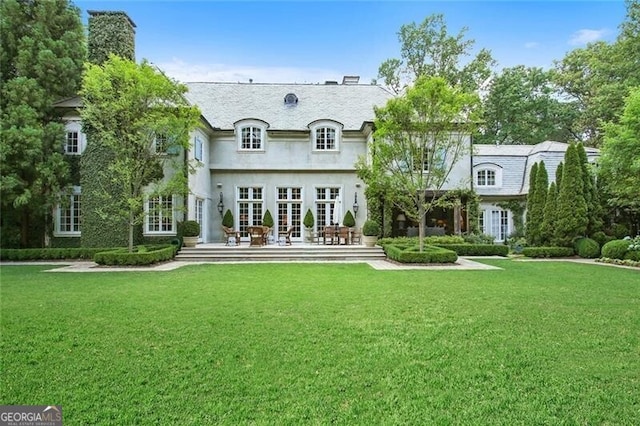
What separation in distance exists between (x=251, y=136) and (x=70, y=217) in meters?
9.04

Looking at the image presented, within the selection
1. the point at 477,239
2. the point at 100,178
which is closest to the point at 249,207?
the point at 100,178

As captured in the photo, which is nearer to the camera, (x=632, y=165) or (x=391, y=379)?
(x=391, y=379)

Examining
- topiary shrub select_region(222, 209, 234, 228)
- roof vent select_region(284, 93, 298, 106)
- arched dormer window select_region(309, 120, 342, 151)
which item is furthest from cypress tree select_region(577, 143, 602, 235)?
topiary shrub select_region(222, 209, 234, 228)

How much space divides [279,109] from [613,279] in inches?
652

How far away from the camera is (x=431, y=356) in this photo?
425 centimetres

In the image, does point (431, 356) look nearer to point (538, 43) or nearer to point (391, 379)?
point (391, 379)

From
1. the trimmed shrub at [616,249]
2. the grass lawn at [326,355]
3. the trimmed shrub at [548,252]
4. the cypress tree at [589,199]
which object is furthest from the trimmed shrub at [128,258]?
the cypress tree at [589,199]

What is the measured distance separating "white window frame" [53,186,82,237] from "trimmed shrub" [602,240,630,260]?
21.7 metres

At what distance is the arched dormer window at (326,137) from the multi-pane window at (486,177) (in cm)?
839

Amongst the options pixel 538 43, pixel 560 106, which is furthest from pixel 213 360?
pixel 560 106

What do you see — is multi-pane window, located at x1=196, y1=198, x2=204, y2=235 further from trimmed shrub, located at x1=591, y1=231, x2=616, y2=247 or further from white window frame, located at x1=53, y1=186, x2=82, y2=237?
trimmed shrub, located at x1=591, y1=231, x2=616, y2=247

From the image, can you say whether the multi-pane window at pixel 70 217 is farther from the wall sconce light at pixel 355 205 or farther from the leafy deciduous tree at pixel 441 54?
the leafy deciduous tree at pixel 441 54

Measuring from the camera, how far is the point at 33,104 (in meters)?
16.4

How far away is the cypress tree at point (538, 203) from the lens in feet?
58.3
